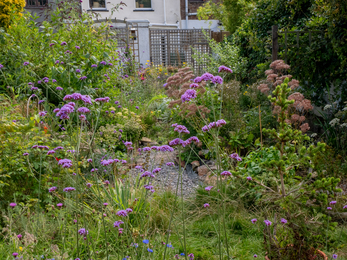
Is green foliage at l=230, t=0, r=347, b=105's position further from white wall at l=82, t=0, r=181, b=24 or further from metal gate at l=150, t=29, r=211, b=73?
white wall at l=82, t=0, r=181, b=24

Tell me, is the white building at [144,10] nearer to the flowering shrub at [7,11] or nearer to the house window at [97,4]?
the house window at [97,4]

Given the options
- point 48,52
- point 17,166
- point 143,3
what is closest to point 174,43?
point 143,3

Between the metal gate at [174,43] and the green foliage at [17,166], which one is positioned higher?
the metal gate at [174,43]

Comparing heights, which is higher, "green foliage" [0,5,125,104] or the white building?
the white building

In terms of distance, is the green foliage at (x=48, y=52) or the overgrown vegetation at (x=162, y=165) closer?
the overgrown vegetation at (x=162, y=165)

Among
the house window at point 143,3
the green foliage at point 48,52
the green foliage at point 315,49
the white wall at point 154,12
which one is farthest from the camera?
the house window at point 143,3

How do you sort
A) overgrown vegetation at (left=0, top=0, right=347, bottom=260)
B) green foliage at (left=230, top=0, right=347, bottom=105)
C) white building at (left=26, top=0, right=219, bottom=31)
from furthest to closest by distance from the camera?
white building at (left=26, top=0, right=219, bottom=31)
green foliage at (left=230, top=0, right=347, bottom=105)
overgrown vegetation at (left=0, top=0, right=347, bottom=260)

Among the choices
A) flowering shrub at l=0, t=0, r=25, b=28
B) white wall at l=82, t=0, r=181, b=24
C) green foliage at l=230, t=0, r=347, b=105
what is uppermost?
white wall at l=82, t=0, r=181, b=24

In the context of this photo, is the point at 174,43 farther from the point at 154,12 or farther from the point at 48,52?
the point at 48,52

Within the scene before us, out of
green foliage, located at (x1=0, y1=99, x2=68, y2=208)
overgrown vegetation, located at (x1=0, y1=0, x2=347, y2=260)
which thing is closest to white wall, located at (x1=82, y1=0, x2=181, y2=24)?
overgrown vegetation, located at (x1=0, y1=0, x2=347, y2=260)

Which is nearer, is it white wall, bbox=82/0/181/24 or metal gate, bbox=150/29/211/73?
metal gate, bbox=150/29/211/73

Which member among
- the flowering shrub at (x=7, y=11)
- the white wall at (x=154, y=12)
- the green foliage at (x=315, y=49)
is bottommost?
the green foliage at (x=315, y=49)

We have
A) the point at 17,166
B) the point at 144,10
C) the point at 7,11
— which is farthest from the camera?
the point at 144,10

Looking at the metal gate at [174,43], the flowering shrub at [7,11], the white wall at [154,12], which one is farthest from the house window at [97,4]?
the flowering shrub at [7,11]
